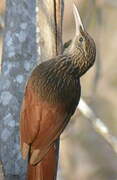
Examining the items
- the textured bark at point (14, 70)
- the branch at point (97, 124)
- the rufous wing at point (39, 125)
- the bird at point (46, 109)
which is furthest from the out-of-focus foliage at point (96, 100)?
the rufous wing at point (39, 125)

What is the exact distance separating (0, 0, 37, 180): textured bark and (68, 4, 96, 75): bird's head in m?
0.21

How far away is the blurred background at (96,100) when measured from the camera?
754 centimetres

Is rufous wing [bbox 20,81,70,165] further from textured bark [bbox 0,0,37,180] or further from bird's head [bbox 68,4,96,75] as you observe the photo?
bird's head [bbox 68,4,96,75]

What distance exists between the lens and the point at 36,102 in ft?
12.3

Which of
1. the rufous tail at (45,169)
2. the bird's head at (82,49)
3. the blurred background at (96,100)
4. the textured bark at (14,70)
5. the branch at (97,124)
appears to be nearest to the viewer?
the rufous tail at (45,169)

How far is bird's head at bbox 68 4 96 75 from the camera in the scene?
3963 mm

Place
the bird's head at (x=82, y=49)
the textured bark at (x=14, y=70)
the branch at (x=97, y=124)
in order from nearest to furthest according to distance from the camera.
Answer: the textured bark at (x=14, y=70) → the bird's head at (x=82, y=49) → the branch at (x=97, y=124)

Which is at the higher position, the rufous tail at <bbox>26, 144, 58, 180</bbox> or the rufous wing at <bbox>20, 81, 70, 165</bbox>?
the rufous wing at <bbox>20, 81, 70, 165</bbox>

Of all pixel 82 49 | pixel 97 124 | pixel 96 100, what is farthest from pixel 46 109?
pixel 96 100

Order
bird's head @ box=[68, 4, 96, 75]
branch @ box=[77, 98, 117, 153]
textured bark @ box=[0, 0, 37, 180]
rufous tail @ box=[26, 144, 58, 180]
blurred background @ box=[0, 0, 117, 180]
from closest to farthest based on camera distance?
rufous tail @ box=[26, 144, 58, 180]
textured bark @ box=[0, 0, 37, 180]
bird's head @ box=[68, 4, 96, 75]
branch @ box=[77, 98, 117, 153]
blurred background @ box=[0, 0, 117, 180]

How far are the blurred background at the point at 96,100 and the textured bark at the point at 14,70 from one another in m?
3.23

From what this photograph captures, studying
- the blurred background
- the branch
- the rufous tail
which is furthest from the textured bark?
the blurred background

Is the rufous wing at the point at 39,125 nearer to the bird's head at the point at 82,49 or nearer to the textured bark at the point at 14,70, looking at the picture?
the textured bark at the point at 14,70

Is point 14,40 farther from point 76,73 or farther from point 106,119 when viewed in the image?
point 106,119
